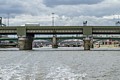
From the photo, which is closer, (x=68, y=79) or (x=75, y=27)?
(x=68, y=79)

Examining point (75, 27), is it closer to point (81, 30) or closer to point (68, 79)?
point (81, 30)

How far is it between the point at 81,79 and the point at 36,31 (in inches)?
6140

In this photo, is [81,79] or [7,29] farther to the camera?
[7,29]

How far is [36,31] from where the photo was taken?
646 feet

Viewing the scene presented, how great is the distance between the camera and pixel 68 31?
195m

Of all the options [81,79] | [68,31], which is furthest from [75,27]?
[81,79]

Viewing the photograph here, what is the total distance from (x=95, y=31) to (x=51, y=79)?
15663 cm

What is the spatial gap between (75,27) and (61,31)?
8.34 m

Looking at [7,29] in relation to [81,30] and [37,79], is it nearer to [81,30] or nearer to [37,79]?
[81,30]

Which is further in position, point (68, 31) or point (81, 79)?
point (68, 31)

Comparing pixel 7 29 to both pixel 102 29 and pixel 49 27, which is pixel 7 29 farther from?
pixel 102 29

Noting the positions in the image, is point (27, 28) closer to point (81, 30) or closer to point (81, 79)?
point (81, 30)

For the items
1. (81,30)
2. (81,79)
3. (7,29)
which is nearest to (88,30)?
(81,30)

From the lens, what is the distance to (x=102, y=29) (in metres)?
194
